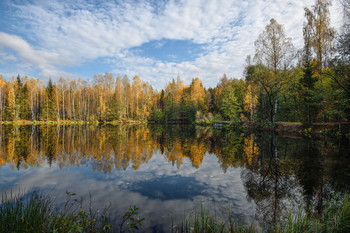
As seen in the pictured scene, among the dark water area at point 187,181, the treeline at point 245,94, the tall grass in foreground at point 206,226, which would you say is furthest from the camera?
the treeline at point 245,94

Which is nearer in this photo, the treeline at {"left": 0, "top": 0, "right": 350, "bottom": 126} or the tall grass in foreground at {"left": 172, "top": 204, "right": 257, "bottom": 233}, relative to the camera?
the tall grass in foreground at {"left": 172, "top": 204, "right": 257, "bottom": 233}

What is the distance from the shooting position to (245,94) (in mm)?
38906

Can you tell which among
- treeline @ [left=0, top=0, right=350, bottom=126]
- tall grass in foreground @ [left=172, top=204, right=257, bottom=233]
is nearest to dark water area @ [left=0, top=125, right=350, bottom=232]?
tall grass in foreground @ [left=172, top=204, right=257, bottom=233]

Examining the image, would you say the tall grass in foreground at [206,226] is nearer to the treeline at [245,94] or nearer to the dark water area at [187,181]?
the dark water area at [187,181]

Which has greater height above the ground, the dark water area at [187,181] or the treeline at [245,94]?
the treeline at [245,94]

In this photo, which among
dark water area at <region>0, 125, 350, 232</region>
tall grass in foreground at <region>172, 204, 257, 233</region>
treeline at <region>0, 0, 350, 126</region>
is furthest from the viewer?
treeline at <region>0, 0, 350, 126</region>

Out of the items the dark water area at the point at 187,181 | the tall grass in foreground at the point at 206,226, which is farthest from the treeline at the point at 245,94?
the tall grass in foreground at the point at 206,226

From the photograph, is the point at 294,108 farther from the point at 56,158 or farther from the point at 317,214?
the point at 56,158

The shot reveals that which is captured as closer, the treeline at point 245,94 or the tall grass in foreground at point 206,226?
the tall grass in foreground at point 206,226

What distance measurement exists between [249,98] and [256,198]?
111 ft

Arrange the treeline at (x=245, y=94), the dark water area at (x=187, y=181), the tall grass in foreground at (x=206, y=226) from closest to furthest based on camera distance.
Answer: the tall grass in foreground at (x=206, y=226)
the dark water area at (x=187, y=181)
the treeline at (x=245, y=94)

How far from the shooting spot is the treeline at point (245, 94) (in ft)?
61.4

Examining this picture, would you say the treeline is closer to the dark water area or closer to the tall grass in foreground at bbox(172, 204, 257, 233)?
the dark water area

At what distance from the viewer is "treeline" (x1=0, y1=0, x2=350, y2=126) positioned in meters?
18.7
